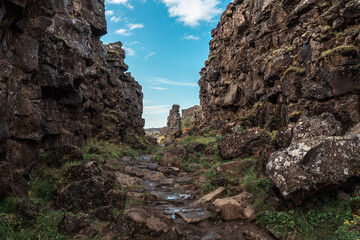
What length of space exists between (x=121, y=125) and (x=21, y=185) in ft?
71.0

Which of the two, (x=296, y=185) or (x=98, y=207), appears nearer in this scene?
(x=296, y=185)

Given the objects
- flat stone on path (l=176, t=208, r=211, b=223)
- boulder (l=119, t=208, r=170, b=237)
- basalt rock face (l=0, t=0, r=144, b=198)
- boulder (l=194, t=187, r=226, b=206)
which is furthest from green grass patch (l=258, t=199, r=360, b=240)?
basalt rock face (l=0, t=0, r=144, b=198)

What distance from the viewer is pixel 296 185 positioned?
629cm

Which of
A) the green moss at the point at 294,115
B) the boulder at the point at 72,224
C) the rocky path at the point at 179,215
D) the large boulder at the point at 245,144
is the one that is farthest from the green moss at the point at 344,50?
the boulder at the point at 72,224

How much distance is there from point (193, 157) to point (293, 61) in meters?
10.9

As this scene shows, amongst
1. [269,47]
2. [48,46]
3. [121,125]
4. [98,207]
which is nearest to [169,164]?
[98,207]

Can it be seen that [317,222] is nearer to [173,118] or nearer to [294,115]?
[294,115]

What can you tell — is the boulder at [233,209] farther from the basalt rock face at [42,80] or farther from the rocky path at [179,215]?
the basalt rock face at [42,80]

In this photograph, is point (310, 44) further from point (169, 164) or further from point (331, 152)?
point (169, 164)

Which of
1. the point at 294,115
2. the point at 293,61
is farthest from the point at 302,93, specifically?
the point at 293,61

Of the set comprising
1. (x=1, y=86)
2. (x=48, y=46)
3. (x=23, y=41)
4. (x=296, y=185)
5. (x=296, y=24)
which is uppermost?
(x=296, y=24)

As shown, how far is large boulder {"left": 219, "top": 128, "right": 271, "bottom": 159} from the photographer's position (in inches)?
537

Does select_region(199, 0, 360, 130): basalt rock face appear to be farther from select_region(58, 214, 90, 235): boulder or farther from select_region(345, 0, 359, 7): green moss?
select_region(58, 214, 90, 235): boulder

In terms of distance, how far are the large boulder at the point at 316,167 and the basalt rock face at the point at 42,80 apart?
8833 millimetres
